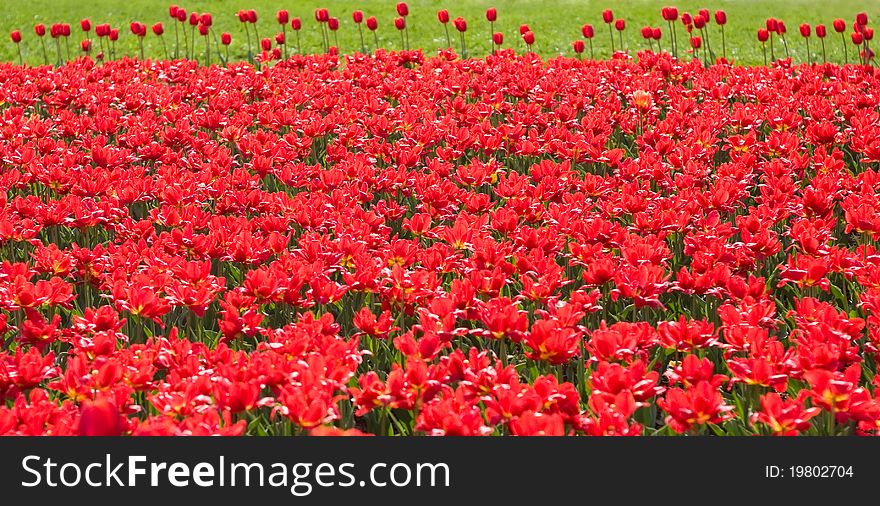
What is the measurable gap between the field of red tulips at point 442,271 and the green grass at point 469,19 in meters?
9.34

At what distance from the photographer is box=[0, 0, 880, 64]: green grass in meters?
18.7

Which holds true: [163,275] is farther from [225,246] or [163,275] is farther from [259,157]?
[259,157]

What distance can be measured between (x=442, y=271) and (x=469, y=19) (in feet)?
58.1

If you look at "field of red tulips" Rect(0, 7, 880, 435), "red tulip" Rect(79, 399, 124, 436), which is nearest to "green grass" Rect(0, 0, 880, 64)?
"field of red tulips" Rect(0, 7, 880, 435)

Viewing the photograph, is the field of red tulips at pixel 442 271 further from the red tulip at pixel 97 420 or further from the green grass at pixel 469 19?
the green grass at pixel 469 19

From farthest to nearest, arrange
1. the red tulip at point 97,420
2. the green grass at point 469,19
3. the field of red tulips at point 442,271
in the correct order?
the green grass at point 469,19, the field of red tulips at point 442,271, the red tulip at point 97,420

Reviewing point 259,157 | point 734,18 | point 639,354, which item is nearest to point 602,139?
point 259,157

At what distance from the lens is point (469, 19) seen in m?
21.4

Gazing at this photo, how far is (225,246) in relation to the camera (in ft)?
15.9

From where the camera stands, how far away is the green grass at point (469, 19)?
738 inches

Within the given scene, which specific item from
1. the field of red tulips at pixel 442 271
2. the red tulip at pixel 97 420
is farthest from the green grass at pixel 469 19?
the red tulip at pixel 97 420

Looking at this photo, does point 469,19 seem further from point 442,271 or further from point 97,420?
point 97,420

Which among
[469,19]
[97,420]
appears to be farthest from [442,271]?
[469,19]

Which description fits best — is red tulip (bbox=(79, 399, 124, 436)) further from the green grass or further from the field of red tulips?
the green grass
